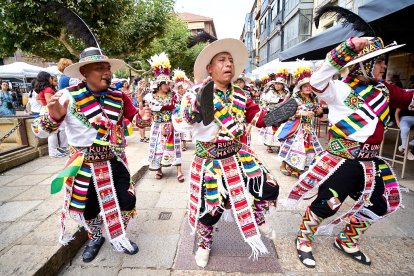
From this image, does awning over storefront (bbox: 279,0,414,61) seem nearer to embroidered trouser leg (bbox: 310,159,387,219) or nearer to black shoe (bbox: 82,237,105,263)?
embroidered trouser leg (bbox: 310,159,387,219)

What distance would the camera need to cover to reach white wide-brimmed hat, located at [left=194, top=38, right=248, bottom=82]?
2133 millimetres

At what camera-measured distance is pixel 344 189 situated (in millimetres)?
2244

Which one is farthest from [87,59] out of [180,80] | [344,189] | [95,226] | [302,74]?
[180,80]

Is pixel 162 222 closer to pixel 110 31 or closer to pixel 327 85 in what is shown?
pixel 327 85

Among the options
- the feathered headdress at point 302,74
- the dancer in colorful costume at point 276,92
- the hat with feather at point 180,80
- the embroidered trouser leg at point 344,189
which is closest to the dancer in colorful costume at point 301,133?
the feathered headdress at point 302,74

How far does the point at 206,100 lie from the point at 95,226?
185 cm

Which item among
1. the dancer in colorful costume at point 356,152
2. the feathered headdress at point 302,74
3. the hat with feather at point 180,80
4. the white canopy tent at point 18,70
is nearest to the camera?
the dancer in colorful costume at point 356,152

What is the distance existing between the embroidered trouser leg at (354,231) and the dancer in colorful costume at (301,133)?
2063 millimetres

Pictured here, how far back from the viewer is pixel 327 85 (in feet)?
6.79

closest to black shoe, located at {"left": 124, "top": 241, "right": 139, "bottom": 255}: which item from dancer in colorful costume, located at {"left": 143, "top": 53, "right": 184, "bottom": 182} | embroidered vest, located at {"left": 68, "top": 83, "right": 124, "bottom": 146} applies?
embroidered vest, located at {"left": 68, "top": 83, "right": 124, "bottom": 146}

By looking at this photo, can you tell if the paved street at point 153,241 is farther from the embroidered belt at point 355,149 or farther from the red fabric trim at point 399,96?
the red fabric trim at point 399,96

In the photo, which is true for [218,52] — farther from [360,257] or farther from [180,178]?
[180,178]

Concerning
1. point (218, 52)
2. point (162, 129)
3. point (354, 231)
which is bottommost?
point (354, 231)

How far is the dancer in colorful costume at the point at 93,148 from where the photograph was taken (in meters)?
2.18
